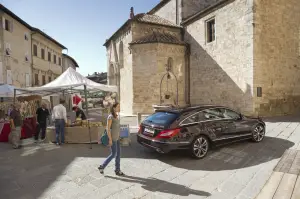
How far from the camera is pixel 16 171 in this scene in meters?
4.76

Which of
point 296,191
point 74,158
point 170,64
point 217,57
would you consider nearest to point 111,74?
point 170,64

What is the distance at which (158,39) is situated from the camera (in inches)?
617

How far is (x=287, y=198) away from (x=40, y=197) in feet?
14.0

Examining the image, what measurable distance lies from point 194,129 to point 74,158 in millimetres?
3557

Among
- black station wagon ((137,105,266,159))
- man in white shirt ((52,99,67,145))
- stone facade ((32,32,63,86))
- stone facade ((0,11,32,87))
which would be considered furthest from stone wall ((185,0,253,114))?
stone facade ((32,32,63,86))

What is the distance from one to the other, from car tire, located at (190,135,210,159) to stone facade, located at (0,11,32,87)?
1652 cm

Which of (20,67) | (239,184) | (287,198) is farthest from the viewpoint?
(20,67)

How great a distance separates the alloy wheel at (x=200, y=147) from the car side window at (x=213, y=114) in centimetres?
67

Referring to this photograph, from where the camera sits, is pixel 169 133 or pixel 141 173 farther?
pixel 169 133

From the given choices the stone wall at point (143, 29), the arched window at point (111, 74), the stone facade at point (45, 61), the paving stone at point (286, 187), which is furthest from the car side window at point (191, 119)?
the stone facade at point (45, 61)

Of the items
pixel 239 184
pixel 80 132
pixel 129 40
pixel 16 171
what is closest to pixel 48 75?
pixel 129 40

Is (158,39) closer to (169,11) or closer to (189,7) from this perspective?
(189,7)

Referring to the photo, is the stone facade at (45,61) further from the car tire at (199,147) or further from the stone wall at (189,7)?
the car tire at (199,147)

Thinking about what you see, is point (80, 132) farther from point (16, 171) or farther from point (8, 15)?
point (8, 15)
